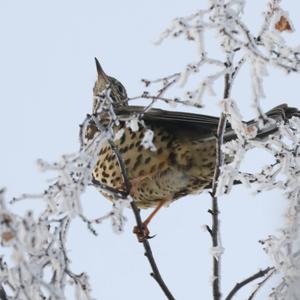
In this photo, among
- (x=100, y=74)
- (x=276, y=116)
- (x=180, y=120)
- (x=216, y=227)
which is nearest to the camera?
(x=216, y=227)

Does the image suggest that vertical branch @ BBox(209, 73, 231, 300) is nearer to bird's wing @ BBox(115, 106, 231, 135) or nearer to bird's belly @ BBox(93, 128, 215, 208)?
bird's wing @ BBox(115, 106, 231, 135)

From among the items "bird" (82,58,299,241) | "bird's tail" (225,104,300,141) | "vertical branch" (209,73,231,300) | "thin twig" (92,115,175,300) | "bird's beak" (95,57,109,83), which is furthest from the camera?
"bird's beak" (95,57,109,83)

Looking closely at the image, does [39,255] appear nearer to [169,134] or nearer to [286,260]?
[286,260]

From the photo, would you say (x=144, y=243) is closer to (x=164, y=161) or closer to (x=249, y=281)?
(x=249, y=281)

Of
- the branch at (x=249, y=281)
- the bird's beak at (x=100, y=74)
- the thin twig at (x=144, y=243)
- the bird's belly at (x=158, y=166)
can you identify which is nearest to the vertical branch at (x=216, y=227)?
the branch at (x=249, y=281)

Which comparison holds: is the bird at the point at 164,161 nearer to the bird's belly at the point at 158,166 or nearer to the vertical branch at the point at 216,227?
the bird's belly at the point at 158,166

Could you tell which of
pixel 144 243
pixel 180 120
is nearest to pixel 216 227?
pixel 144 243

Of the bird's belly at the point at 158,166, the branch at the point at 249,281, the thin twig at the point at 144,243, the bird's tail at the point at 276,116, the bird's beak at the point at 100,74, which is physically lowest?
the branch at the point at 249,281

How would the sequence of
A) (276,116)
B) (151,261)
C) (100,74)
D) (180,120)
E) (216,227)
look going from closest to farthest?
(216,227)
(151,261)
(276,116)
(180,120)
(100,74)

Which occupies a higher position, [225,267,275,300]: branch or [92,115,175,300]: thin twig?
[92,115,175,300]: thin twig

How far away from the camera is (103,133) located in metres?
3.59

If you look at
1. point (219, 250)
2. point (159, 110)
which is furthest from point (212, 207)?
point (159, 110)

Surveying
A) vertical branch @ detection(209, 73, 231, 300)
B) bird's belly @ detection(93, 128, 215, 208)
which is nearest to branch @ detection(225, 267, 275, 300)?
vertical branch @ detection(209, 73, 231, 300)

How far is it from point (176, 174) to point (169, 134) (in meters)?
0.38
